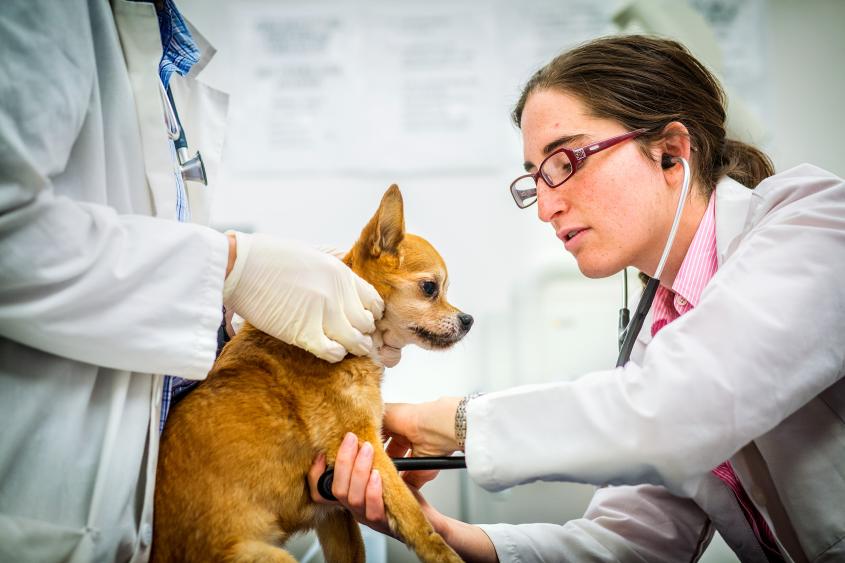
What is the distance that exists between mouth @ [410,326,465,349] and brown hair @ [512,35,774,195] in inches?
21.7

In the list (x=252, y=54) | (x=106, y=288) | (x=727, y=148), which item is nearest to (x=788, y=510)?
(x=727, y=148)

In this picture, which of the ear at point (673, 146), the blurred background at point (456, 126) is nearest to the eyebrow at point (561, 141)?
the ear at point (673, 146)

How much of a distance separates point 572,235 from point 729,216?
276 mm

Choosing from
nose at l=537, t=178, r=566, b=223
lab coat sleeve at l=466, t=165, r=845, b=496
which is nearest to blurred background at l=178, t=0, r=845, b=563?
nose at l=537, t=178, r=566, b=223

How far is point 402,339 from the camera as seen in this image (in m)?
1.17

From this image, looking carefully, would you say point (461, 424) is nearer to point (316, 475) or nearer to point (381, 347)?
point (316, 475)

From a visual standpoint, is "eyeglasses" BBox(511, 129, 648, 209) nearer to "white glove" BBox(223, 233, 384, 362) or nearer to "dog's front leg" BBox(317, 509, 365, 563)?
"white glove" BBox(223, 233, 384, 362)

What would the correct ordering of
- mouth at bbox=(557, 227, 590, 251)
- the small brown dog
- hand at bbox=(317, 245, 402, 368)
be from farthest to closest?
hand at bbox=(317, 245, 402, 368) < mouth at bbox=(557, 227, 590, 251) < the small brown dog

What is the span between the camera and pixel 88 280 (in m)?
0.61

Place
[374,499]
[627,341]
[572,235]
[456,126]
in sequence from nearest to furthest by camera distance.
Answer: [374,499] < [627,341] < [572,235] < [456,126]

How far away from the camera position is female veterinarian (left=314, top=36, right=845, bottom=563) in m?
0.68

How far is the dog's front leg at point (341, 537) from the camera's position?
102 cm

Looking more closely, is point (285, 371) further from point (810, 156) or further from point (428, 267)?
point (810, 156)

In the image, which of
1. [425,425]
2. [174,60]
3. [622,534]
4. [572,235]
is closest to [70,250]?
[174,60]
